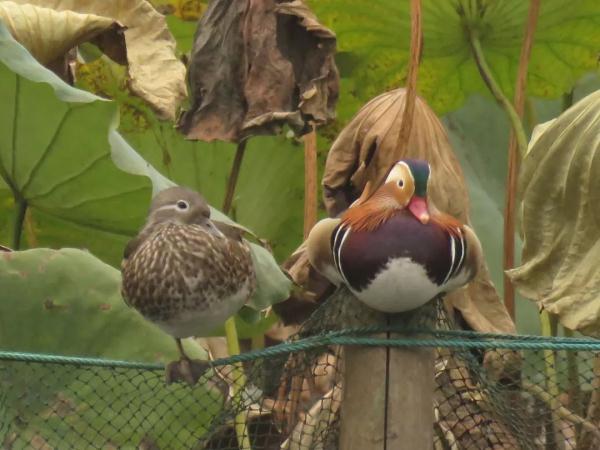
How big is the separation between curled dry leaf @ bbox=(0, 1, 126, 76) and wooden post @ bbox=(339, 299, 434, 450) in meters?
1.27

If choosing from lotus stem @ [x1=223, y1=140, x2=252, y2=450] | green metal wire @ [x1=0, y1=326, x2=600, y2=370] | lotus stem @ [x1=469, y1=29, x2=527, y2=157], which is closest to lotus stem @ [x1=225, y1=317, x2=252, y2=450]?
lotus stem @ [x1=223, y1=140, x2=252, y2=450]

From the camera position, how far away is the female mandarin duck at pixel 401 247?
214 centimetres

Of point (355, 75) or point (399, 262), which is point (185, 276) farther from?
point (355, 75)

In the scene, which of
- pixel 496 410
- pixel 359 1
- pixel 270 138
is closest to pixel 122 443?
pixel 496 410

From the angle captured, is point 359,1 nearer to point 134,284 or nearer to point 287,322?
point 287,322

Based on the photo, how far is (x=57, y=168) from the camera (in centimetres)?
294

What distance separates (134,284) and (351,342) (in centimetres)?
48

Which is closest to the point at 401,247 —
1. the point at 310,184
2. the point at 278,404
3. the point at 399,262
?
the point at 399,262

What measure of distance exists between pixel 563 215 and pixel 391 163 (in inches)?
Answer: 15.4

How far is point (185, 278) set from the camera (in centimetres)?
246

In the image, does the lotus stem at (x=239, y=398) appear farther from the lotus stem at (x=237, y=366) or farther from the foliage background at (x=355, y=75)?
the foliage background at (x=355, y=75)

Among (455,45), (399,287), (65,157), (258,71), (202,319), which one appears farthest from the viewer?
(455,45)

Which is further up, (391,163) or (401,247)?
(401,247)

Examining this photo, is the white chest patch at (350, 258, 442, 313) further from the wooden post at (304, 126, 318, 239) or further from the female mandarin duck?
the wooden post at (304, 126, 318, 239)
